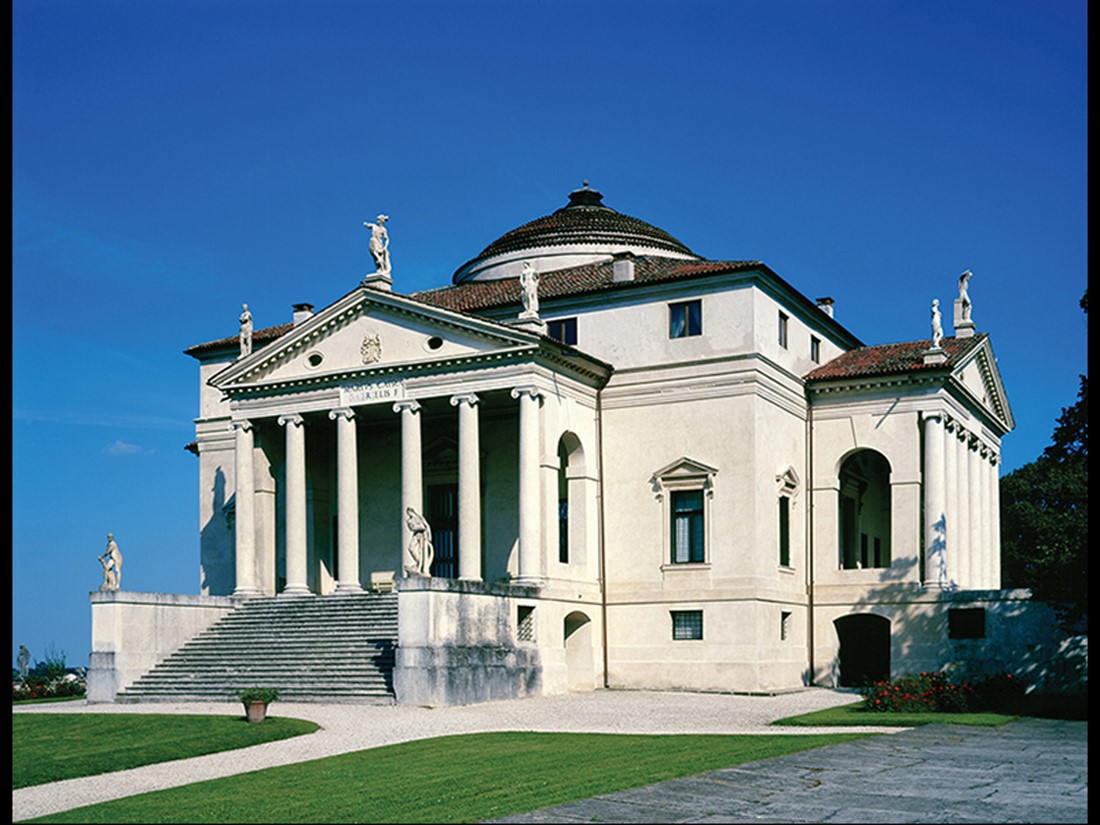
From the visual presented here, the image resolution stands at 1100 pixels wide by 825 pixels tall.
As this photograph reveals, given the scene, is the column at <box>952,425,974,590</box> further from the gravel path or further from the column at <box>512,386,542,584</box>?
the column at <box>512,386,542,584</box>

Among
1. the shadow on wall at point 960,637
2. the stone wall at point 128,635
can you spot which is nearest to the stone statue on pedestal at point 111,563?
the stone wall at point 128,635

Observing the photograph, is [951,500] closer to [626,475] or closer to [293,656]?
[626,475]

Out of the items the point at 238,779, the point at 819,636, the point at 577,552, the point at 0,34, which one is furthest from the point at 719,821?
the point at 819,636

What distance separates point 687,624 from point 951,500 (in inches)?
391

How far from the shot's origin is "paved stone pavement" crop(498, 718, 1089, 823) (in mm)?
14672

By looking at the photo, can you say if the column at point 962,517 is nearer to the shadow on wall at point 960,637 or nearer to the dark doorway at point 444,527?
the shadow on wall at point 960,637

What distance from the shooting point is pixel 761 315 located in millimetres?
40594

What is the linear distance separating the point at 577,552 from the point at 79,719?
1560 cm

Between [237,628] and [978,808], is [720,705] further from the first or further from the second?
[978,808]

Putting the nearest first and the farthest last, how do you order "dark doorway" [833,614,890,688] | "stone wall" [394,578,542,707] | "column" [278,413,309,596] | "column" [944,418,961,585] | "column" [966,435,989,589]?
"stone wall" [394,578,542,707]
"column" [278,413,309,596]
"column" [944,418,961,585]
"dark doorway" [833,614,890,688]
"column" [966,435,989,589]

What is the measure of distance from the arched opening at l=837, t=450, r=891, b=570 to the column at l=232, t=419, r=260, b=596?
18.9m

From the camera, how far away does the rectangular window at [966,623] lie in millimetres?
38688

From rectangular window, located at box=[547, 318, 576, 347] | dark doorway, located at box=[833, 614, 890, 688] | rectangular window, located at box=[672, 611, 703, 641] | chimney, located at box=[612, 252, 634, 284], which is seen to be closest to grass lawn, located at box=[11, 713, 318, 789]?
rectangular window, located at box=[672, 611, 703, 641]

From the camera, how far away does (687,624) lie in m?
40.3
